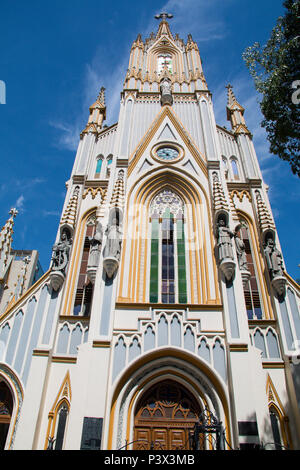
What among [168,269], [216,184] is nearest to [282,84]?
[216,184]

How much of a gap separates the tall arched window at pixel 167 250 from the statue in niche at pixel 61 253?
3.50m

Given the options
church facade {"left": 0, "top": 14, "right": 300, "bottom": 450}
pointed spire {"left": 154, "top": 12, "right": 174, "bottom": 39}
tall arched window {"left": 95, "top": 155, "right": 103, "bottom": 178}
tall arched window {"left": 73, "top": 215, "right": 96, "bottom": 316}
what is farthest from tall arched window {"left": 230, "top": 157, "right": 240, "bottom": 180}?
pointed spire {"left": 154, "top": 12, "right": 174, "bottom": 39}

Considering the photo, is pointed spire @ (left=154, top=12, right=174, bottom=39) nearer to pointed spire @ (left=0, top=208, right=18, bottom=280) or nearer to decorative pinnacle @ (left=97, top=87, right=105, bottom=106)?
decorative pinnacle @ (left=97, top=87, right=105, bottom=106)

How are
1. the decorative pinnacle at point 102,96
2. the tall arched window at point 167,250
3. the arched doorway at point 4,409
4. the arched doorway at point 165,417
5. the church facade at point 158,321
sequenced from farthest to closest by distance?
the decorative pinnacle at point 102,96, the tall arched window at point 167,250, the arched doorway at point 4,409, the arched doorway at point 165,417, the church facade at point 158,321

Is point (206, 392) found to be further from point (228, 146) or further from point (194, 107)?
point (194, 107)

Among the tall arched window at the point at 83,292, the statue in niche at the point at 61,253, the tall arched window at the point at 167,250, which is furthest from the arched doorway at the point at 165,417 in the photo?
the statue in niche at the point at 61,253

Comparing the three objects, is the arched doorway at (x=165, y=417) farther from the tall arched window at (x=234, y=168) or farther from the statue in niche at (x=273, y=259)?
the tall arched window at (x=234, y=168)

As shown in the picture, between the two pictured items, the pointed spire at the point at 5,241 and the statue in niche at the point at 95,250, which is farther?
the pointed spire at the point at 5,241

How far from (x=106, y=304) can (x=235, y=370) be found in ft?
15.4

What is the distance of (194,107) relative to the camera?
21.5 m

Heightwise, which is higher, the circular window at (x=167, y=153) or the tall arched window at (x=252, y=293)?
the circular window at (x=167, y=153)

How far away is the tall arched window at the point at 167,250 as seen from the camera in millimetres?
13906

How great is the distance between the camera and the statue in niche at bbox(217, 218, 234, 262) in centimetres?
1300

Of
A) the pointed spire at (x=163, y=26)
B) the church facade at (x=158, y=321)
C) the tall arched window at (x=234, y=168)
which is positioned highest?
the pointed spire at (x=163, y=26)
